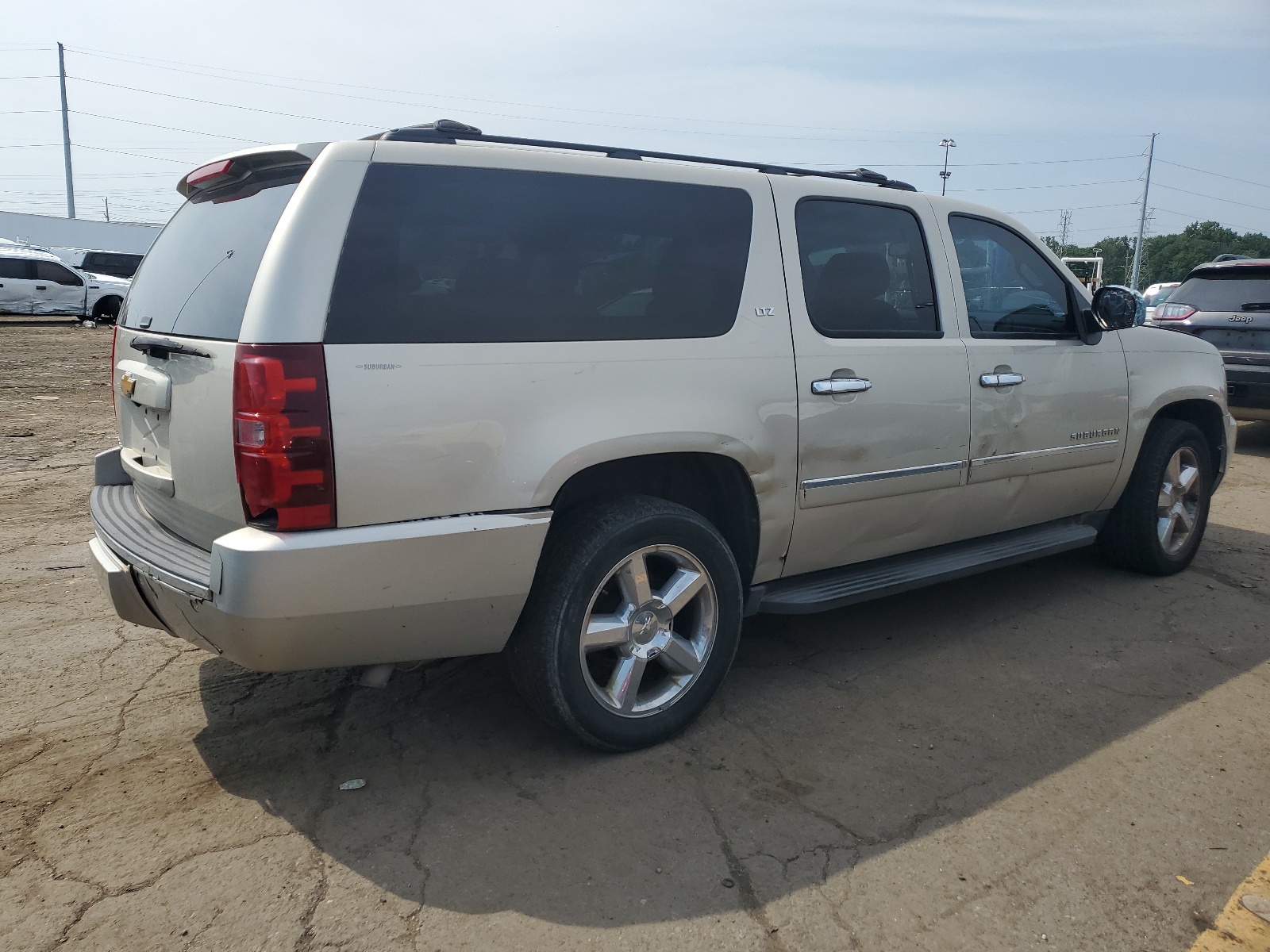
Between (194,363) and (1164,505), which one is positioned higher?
(194,363)

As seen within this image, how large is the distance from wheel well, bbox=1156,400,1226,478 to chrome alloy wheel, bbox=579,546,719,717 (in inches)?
126

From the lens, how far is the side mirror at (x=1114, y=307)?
4.52 meters

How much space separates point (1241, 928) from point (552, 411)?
7.29 feet

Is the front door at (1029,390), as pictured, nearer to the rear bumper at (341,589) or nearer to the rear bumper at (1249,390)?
the rear bumper at (341,589)

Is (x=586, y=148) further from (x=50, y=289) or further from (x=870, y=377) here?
(x=50, y=289)

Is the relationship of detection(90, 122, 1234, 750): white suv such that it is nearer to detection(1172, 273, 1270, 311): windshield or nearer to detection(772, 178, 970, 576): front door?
detection(772, 178, 970, 576): front door

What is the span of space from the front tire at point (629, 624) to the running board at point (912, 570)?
327mm

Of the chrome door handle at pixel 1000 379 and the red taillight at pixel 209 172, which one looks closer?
the red taillight at pixel 209 172

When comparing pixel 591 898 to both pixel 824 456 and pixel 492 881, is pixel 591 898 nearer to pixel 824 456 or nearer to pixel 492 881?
pixel 492 881

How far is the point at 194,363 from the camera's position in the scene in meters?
2.82

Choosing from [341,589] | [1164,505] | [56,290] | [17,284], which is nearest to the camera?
[341,589]

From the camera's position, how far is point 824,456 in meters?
3.58

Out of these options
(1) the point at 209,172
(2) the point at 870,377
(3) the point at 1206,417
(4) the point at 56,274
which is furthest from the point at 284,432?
(4) the point at 56,274

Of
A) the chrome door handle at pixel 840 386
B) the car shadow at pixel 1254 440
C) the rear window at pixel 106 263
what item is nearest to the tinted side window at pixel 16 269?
the rear window at pixel 106 263
